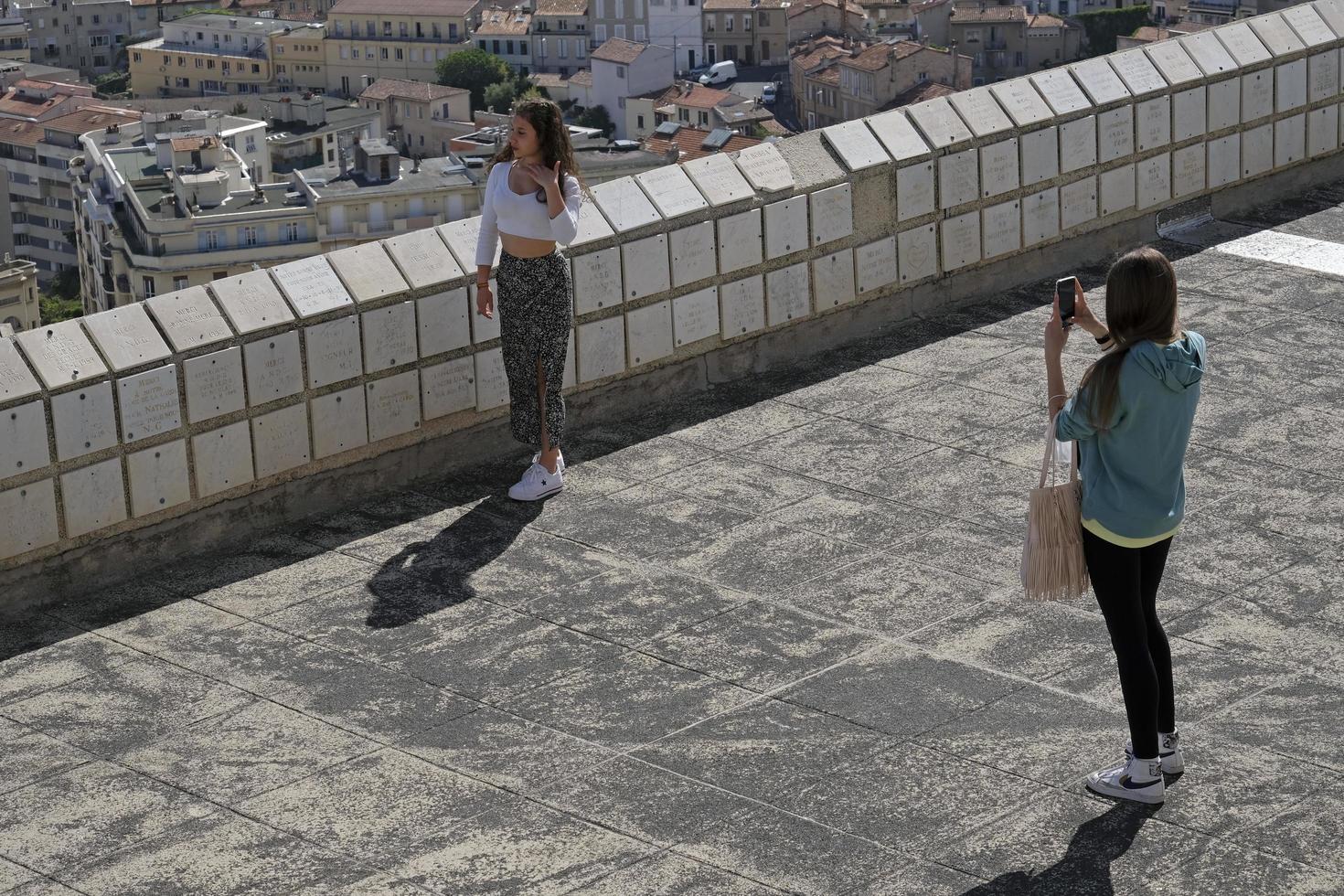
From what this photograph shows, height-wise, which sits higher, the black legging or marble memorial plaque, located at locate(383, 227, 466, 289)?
marble memorial plaque, located at locate(383, 227, 466, 289)

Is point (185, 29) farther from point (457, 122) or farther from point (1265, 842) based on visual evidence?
point (1265, 842)

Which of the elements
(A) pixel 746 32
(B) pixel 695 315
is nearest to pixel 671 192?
(B) pixel 695 315

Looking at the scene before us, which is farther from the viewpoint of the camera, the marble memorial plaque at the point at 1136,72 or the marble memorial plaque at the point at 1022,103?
the marble memorial plaque at the point at 1136,72

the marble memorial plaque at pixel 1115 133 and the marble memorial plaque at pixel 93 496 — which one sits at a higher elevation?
the marble memorial plaque at pixel 1115 133

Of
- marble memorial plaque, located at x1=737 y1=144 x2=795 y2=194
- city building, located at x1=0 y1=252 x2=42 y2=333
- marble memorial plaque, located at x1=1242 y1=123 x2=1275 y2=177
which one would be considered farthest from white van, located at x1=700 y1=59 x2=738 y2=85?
marble memorial plaque, located at x1=737 y1=144 x2=795 y2=194

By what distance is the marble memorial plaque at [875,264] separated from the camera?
811cm

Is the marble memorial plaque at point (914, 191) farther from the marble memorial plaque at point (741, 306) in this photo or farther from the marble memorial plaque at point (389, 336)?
the marble memorial plaque at point (389, 336)

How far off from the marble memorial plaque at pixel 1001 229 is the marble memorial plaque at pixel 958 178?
0.46ft

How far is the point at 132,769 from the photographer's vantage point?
16.0 feet

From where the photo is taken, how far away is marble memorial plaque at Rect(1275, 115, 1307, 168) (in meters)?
9.71

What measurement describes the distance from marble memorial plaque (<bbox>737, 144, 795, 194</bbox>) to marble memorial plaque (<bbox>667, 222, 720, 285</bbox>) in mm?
313

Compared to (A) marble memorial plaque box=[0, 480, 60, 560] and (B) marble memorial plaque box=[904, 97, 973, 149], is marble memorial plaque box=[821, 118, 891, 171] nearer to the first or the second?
(B) marble memorial plaque box=[904, 97, 973, 149]

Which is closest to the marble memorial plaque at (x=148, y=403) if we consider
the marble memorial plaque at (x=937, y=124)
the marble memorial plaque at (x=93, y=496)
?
the marble memorial plaque at (x=93, y=496)

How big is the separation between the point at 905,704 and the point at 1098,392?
3.76 ft
